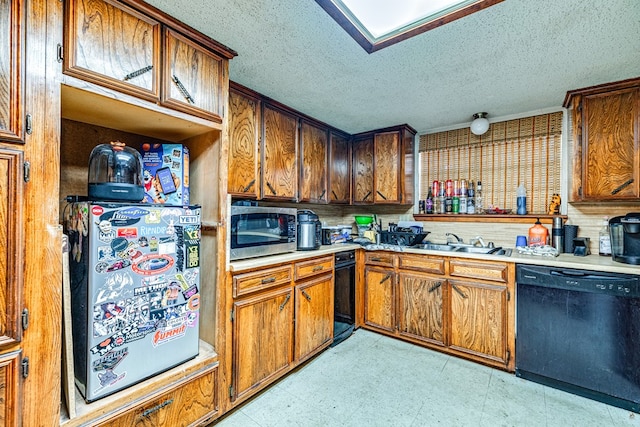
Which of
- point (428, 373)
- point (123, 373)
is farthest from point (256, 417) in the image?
point (428, 373)

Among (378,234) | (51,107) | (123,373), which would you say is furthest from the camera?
(378,234)

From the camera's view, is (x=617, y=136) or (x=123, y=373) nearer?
(x=123, y=373)

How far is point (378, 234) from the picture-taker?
318 centimetres

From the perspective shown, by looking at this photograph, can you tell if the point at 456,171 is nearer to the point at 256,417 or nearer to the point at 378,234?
the point at 378,234

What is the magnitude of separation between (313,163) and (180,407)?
2.28 m

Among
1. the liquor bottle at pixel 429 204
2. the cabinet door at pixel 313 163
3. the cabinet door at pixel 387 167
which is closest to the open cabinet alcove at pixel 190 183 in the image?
the cabinet door at pixel 313 163

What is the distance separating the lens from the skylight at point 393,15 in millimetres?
1398

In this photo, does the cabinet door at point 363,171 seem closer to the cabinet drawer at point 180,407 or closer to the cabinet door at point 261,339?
the cabinet door at point 261,339

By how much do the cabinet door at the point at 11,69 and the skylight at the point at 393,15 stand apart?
1186mm

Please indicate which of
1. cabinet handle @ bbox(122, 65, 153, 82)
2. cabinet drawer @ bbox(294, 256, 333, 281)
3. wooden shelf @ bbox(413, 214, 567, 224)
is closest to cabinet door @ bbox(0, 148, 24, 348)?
cabinet handle @ bbox(122, 65, 153, 82)

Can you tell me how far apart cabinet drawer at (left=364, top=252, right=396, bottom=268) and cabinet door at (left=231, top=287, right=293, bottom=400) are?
1.10 meters

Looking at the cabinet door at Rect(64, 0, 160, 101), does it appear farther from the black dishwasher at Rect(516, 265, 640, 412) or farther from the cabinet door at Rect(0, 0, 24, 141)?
the black dishwasher at Rect(516, 265, 640, 412)

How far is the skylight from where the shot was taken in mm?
1398

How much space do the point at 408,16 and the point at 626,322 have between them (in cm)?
235
